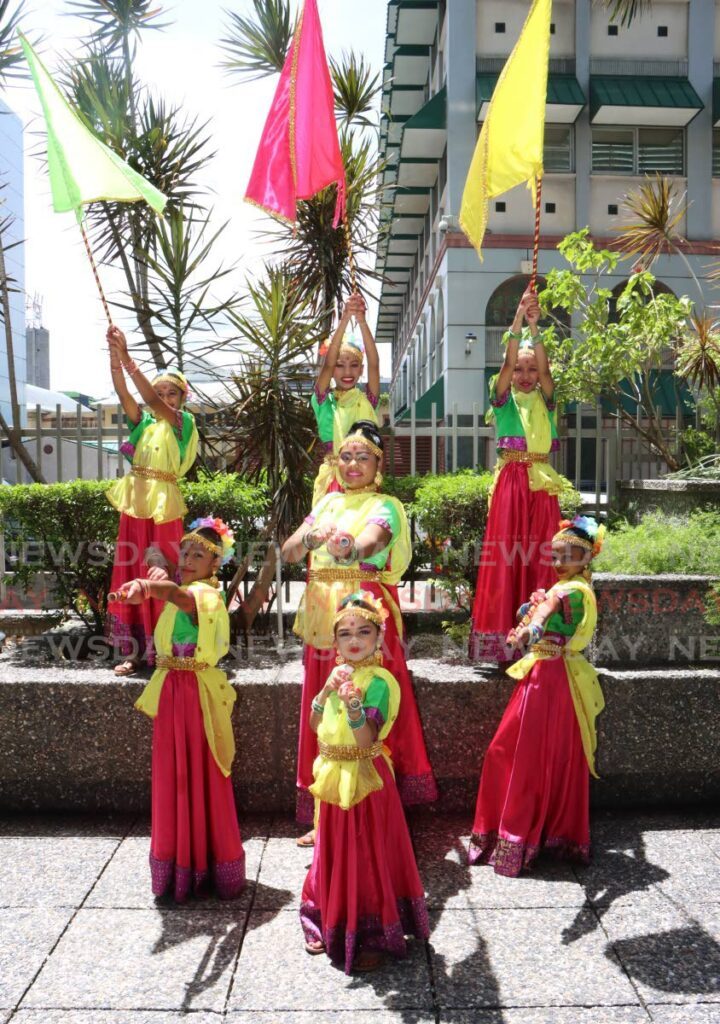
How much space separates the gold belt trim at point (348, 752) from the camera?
10.5ft

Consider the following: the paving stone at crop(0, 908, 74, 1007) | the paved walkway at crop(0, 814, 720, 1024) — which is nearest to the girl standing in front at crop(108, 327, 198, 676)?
the paved walkway at crop(0, 814, 720, 1024)

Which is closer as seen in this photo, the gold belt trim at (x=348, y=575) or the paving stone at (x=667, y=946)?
the paving stone at (x=667, y=946)

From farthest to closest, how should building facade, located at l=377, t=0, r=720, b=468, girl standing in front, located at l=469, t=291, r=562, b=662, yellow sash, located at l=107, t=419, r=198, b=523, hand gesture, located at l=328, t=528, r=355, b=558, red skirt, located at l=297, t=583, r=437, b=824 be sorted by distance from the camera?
building facade, located at l=377, t=0, r=720, b=468 → yellow sash, located at l=107, t=419, r=198, b=523 → girl standing in front, located at l=469, t=291, r=562, b=662 → red skirt, located at l=297, t=583, r=437, b=824 → hand gesture, located at l=328, t=528, r=355, b=558

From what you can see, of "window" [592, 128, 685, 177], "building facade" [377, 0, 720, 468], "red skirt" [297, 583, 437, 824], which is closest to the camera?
"red skirt" [297, 583, 437, 824]

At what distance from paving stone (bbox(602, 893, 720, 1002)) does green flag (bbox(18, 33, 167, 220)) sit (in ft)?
13.3

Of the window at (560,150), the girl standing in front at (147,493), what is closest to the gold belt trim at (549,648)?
the girl standing in front at (147,493)

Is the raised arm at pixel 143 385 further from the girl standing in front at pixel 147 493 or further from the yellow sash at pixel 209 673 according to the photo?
the yellow sash at pixel 209 673

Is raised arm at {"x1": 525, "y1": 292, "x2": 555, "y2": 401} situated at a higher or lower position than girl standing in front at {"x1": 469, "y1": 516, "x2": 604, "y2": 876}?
higher

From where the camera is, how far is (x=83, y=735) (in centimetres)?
455

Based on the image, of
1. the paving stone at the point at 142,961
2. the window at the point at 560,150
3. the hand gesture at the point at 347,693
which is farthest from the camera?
the window at the point at 560,150

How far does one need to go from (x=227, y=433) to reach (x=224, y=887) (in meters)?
3.71

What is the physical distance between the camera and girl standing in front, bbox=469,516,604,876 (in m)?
3.94

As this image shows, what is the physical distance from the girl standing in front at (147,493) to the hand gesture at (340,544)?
5.04ft

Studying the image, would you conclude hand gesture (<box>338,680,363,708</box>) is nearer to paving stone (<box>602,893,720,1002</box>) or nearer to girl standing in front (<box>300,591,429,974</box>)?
girl standing in front (<box>300,591,429,974</box>)
